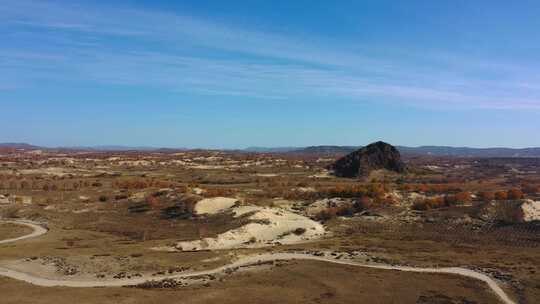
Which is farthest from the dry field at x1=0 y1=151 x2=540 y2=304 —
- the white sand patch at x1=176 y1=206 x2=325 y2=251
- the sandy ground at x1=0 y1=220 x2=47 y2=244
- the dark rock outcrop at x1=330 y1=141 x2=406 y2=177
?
the dark rock outcrop at x1=330 y1=141 x2=406 y2=177

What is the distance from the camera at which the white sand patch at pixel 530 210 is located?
174ft

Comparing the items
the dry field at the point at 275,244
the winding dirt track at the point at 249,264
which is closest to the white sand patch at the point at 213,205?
the dry field at the point at 275,244

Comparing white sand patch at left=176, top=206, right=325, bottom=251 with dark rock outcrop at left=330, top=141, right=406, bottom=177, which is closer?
white sand patch at left=176, top=206, right=325, bottom=251

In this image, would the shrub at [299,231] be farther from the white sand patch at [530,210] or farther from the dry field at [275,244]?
the white sand patch at [530,210]

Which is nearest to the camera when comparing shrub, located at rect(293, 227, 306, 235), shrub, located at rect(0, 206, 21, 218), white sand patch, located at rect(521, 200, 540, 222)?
shrub, located at rect(293, 227, 306, 235)

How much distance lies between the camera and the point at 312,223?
186ft

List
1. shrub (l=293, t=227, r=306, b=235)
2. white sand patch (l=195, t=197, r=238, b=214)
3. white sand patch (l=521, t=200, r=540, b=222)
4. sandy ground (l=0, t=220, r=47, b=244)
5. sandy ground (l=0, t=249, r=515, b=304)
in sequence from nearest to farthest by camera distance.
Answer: sandy ground (l=0, t=249, r=515, b=304)
sandy ground (l=0, t=220, r=47, b=244)
shrub (l=293, t=227, r=306, b=235)
white sand patch (l=521, t=200, r=540, b=222)
white sand patch (l=195, t=197, r=238, b=214)

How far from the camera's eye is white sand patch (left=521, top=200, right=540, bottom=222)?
52.9 m

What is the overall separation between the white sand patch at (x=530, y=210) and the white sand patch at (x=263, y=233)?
2258cm

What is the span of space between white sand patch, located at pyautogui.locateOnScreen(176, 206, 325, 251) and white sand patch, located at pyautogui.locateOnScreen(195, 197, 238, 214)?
3548 mm

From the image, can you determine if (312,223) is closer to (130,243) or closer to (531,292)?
(130,243)

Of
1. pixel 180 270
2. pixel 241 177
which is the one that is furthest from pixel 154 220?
pixel 241 177

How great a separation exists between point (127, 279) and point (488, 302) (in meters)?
22.9

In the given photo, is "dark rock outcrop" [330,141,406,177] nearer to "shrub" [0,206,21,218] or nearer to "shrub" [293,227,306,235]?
"shrub" [293,227,306,235]
